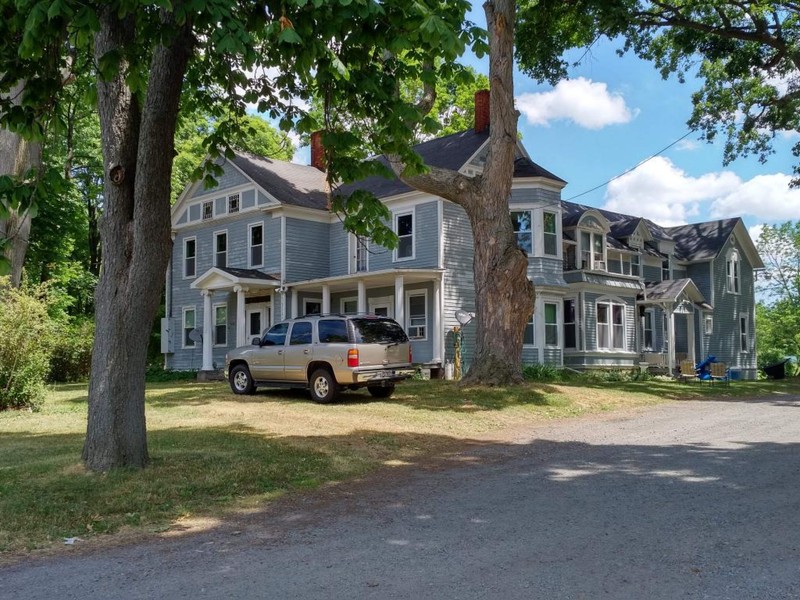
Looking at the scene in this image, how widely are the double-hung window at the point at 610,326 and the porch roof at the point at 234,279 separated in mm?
12916

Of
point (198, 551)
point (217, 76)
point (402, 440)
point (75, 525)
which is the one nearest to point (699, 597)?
point (198, 551)

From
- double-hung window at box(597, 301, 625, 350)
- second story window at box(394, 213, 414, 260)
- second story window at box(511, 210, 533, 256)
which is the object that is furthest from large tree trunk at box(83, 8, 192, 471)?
double-hung window at box(597, 301, 625, 350)

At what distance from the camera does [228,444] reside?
34.1 feet

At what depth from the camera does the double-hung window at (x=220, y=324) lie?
29.2m

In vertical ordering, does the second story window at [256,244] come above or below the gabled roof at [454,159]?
below

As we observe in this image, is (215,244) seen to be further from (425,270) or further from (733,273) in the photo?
(733,273)

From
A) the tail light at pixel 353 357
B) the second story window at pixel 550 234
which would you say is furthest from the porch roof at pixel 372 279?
the tail light at pixel 353 357

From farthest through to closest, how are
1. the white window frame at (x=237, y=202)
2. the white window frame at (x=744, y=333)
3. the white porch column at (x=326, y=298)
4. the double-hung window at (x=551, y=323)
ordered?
the white window frame at (x=744, y=333) < the white window frame at (x=237, y=202) < the double-hung window at (x=551, y=323) < the white porch column at (x=326, y=298)

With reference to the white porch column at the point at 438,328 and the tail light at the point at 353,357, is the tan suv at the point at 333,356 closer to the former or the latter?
the tail light at the point at 353,357

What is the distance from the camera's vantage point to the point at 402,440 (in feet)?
37.1

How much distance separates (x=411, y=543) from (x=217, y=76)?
7565mm

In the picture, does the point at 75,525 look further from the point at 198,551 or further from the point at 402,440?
the point at 402,440

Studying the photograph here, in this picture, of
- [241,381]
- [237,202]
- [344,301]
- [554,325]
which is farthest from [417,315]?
[237,202]

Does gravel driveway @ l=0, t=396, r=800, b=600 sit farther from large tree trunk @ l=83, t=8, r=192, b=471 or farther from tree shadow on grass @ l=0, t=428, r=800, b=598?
large tree trunk @ l=83, t=8, r=192, b=471
